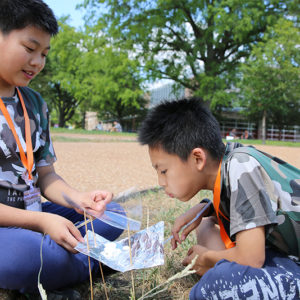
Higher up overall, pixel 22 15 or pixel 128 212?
pixel 22 15

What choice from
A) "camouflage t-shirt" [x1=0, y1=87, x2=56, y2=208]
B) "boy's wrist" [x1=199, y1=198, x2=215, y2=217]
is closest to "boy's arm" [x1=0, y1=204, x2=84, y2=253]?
"camouflage t-shirt" [x1=0, y1=87, x2=56, y2=208]

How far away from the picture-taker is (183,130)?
144cm

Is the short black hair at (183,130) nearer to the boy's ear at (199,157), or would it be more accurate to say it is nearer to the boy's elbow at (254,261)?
the boy's ear at (199,157)

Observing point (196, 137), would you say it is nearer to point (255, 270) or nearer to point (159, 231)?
point (159, 231)

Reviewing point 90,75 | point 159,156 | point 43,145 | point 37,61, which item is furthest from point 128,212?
point 90,75

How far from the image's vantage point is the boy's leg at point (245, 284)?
1.22 m

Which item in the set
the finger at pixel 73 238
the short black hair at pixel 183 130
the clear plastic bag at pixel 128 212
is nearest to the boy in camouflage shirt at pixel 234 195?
the short black hair at pixel 183 130

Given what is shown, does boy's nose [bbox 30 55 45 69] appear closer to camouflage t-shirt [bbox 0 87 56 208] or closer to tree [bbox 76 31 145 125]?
camouflage t-shirt [bbox 0 87 56 208]

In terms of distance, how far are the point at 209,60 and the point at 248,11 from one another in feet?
9.36

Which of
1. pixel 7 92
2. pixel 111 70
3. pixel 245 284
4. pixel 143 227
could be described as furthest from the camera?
pixel 111 70

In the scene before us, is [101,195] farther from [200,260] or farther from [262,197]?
[262,197]

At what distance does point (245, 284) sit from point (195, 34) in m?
15.6

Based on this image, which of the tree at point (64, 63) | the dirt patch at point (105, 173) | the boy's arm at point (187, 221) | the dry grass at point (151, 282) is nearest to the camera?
the dry grass at point (151, 282)

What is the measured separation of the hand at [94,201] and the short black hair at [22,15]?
755mm
